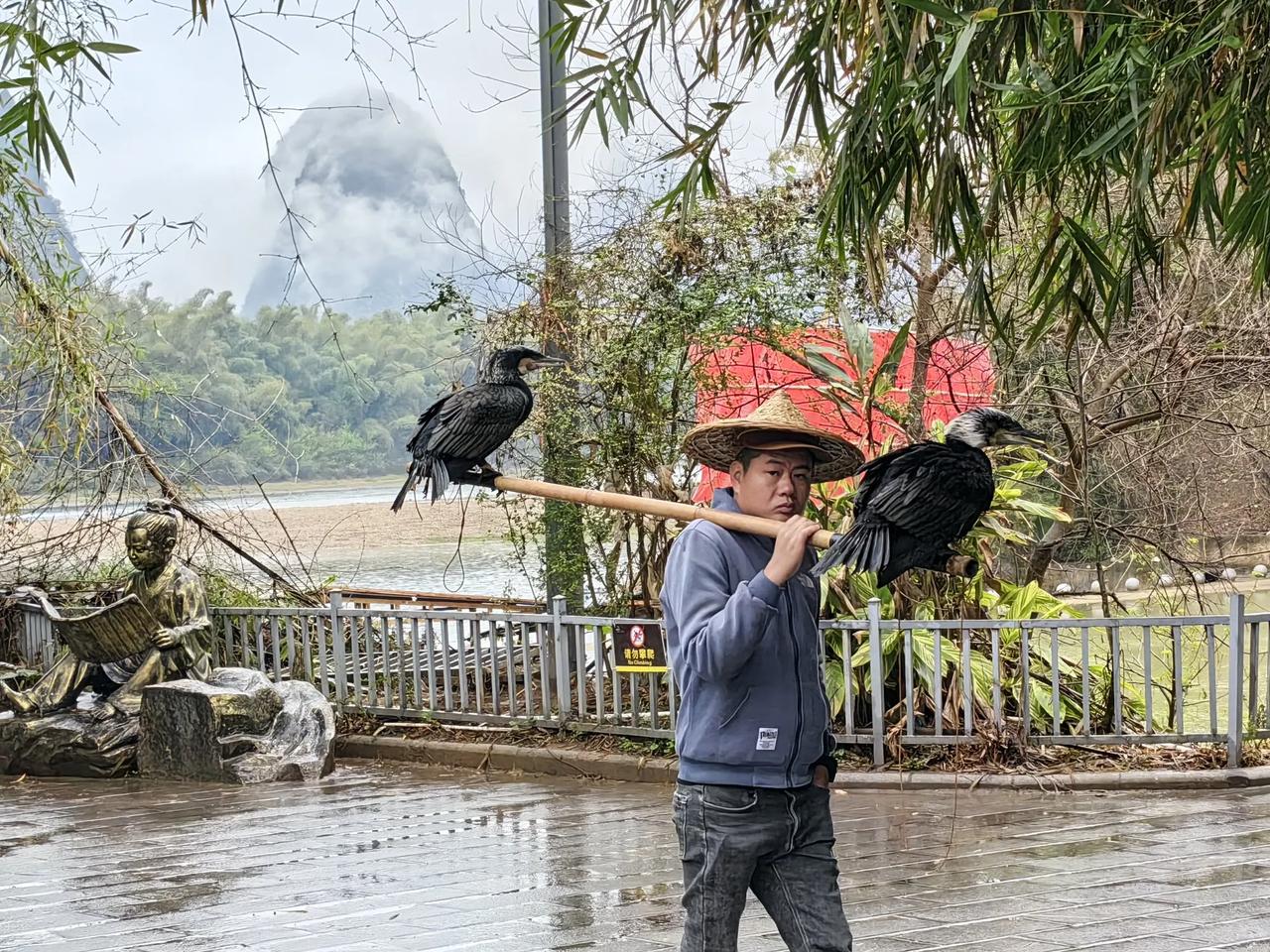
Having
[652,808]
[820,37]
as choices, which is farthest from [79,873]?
[820,37]

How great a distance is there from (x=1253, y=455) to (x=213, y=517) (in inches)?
312

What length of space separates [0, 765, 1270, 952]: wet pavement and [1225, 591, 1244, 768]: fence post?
482 mm

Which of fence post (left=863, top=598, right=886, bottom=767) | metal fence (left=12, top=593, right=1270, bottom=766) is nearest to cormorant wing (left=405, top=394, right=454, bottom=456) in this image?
metal fence (left=12, top=593, right=1270, bottom=766)

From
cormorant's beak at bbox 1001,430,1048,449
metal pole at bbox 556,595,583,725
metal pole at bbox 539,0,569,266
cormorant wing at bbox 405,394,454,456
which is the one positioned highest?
metal pole at bbox 539,0,569,266

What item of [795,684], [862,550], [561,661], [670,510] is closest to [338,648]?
[561,661]

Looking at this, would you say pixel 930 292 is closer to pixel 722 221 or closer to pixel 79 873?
pixel 722 221

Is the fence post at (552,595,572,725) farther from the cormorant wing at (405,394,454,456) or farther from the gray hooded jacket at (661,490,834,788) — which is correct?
the gray hooded jacket at (661,490,834,788)

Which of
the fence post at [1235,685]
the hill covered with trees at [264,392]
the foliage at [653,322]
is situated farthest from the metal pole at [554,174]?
the fence post at [1235,685]

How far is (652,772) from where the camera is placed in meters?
9.15

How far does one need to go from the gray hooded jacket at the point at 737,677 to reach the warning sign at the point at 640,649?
5.59m

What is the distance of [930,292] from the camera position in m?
10.1

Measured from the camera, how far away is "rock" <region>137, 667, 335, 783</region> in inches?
373

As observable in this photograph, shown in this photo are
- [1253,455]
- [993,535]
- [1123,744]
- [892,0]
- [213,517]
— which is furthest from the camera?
[213,517]

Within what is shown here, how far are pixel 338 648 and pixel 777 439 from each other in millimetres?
7464
